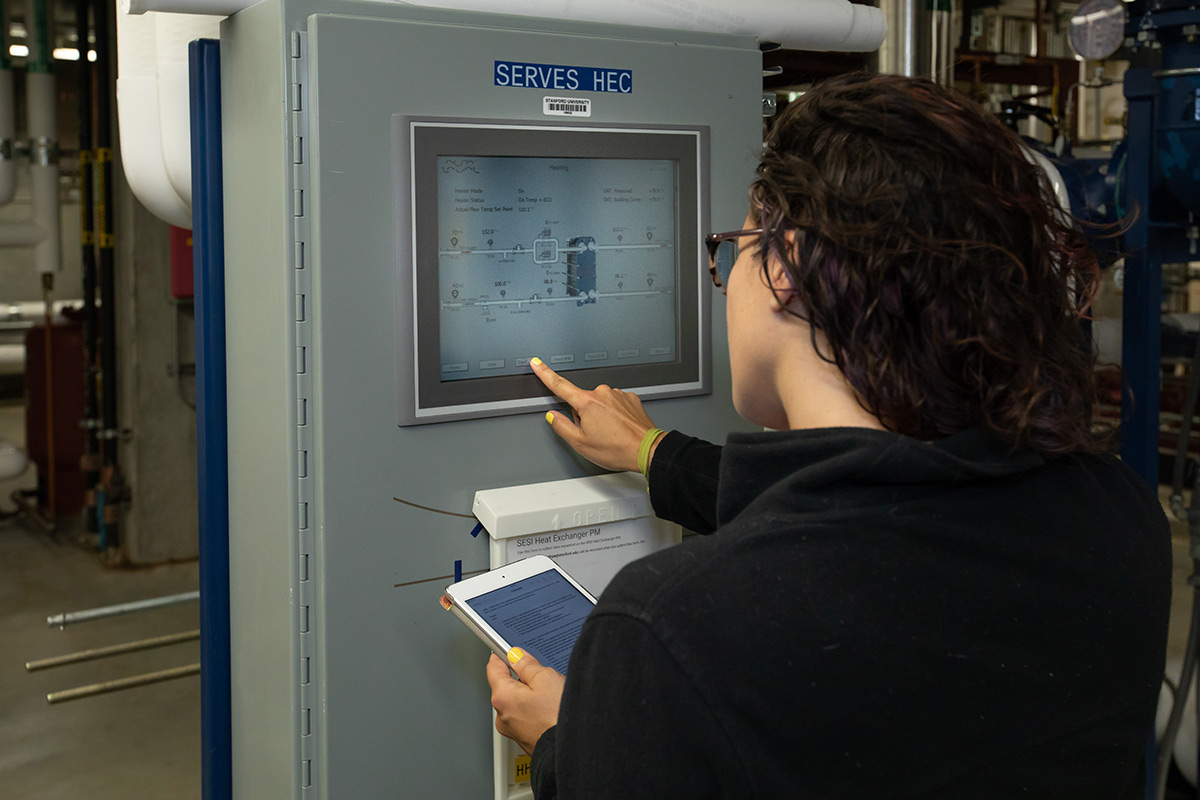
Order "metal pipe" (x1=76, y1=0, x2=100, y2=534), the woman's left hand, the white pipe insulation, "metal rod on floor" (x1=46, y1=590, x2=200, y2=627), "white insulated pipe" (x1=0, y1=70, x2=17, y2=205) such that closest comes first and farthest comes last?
1. the woman's left hand
2. the white pipe insulation
3. "metal rod on floor" (x1=46, y1=590, x2=200, y2=627)
4. "white insulated pipe" (x1=0, y1=70, x2=17, y2=205)
5. "metal pipe" (x1=76, y1=0, x2=100, y2=534)

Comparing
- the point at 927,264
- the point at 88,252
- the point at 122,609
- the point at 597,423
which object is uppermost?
the point at 88,252

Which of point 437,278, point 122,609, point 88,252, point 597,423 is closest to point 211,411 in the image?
point 437,278

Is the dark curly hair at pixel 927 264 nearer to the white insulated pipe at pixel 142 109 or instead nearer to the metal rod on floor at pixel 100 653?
the white insulated pipe at pixel 142 109

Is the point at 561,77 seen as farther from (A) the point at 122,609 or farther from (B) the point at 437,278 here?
(A) the point at 122,609

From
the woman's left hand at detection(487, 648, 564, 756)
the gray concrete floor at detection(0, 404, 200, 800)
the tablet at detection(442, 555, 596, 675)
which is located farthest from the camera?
the gray concrete floor at detection(0, 404, 200, 800)

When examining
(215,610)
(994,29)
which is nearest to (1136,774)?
(215,610)

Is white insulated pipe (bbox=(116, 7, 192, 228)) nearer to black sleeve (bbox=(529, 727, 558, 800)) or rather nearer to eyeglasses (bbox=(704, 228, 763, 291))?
eyeglasses (bbox=(704, 228, 763, 291))

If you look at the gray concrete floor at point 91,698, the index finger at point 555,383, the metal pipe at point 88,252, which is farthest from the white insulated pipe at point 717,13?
the metal pipe at point 88,252

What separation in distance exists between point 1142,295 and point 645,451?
145 cm

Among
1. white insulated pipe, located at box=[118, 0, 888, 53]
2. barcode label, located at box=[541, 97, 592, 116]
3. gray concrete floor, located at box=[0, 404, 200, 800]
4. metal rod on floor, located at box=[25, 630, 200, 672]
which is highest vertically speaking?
white insulated pipe, located at box=[118, 0, 888, 53]

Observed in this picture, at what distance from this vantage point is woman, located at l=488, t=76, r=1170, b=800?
0.69 metres

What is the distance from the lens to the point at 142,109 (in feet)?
4.42

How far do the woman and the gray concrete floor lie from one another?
7.63 ft

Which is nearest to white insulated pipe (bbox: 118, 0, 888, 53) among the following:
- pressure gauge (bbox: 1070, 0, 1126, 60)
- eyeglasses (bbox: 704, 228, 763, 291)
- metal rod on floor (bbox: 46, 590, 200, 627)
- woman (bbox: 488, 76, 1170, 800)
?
eyeglasses (bbox: 704, 228, 763, 291)
